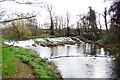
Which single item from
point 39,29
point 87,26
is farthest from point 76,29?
point 39,29

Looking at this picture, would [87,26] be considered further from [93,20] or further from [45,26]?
[45,26]

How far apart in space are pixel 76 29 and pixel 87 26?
4.01m

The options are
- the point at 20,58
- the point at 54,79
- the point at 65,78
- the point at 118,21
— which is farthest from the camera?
the point at 118,21

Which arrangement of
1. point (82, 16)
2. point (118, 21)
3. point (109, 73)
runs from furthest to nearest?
point (82, 16)
point (118, 21)
point (109, 73)

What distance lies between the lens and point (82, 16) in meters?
54.1

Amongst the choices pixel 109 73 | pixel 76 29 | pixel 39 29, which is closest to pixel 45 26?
pixel 39 29

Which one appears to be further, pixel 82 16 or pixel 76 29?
pixel 76 29

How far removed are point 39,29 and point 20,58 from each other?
40094 millimetres

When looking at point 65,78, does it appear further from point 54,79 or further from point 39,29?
point 39,29

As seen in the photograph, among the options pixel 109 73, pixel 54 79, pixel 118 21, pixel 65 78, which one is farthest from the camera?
pixel 118 21

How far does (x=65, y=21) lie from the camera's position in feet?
200

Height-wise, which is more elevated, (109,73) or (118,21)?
(118,21)

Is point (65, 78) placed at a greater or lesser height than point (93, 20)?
lesser

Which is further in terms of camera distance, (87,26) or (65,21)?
(65,21)
